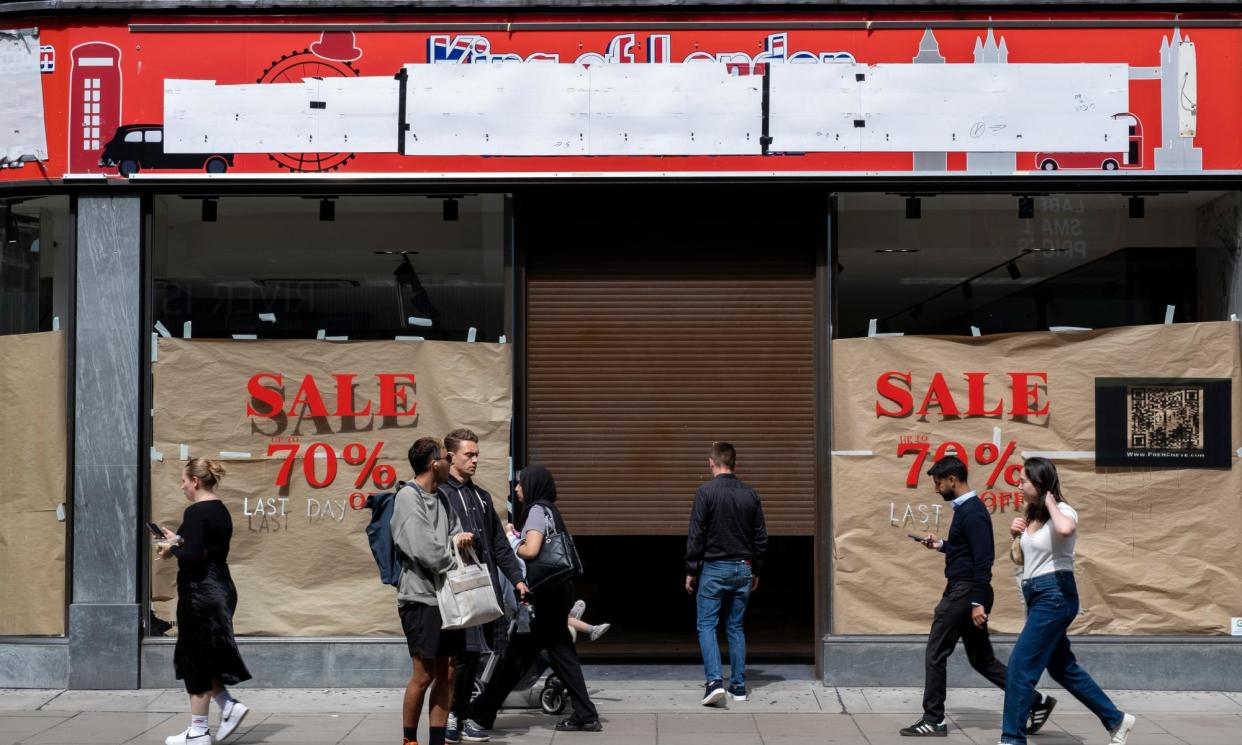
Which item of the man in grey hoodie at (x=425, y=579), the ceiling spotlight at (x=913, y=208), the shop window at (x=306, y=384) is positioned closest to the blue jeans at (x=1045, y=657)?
the man in grey hoodie at (x=425, y=579)

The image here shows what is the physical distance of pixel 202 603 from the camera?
7.95m

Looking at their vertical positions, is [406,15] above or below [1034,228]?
above

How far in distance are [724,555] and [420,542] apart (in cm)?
268

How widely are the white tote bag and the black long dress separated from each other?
158 cm

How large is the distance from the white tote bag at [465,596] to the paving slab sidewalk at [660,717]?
1.28 metres

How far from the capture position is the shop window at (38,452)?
10.0m

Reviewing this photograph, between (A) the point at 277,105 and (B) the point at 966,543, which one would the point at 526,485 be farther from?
(A) the point at 277,105

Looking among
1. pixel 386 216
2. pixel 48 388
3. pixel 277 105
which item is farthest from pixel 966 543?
pixel 48 388

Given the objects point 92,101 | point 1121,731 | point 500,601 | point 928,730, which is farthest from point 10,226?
point 1121,731

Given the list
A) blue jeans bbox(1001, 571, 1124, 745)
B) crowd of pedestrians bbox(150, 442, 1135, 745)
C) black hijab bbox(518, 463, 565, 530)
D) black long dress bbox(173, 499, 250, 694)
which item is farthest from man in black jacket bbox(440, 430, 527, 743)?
blue jeans bbox(1001, 571, 1124, 745)

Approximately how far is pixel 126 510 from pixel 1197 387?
816 cm

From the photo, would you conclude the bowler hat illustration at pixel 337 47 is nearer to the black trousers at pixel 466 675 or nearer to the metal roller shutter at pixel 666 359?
the metal roller shutter at pixel 666 359

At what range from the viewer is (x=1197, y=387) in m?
9.91

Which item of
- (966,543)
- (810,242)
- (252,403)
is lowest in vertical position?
(966,543)
